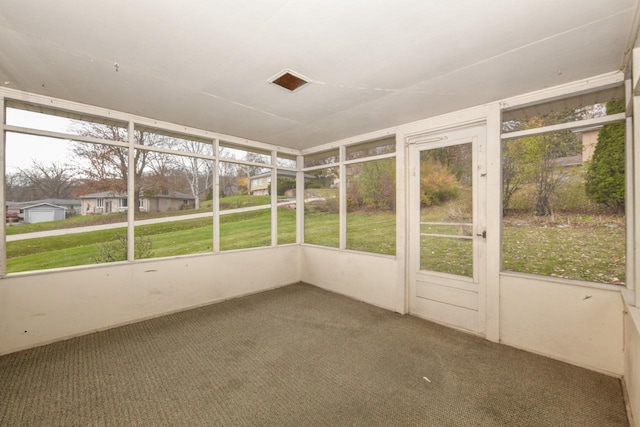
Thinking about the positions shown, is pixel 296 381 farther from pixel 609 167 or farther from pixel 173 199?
pixel 173 199

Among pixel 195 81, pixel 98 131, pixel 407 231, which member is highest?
pixel 195 81

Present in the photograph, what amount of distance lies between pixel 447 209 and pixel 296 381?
8.58 ft

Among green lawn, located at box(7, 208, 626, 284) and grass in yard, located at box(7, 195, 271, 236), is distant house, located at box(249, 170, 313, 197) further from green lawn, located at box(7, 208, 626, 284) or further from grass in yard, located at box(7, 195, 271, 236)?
green lawn, located at box(7, 208, 626, 284)

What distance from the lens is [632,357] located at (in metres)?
1.80

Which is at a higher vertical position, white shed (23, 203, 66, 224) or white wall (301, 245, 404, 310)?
white shed (23, 203, 66, 224)

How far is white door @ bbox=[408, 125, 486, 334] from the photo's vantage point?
3.00m

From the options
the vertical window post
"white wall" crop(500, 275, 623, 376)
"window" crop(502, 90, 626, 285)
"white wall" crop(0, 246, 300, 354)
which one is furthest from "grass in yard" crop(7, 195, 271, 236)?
"white wall" crop(500, 275, 623, 376)

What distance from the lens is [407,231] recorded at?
3568 mm

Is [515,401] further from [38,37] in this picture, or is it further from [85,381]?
[38,37]

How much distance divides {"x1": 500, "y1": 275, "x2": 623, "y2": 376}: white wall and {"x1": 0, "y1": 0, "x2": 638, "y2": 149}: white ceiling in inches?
77.1

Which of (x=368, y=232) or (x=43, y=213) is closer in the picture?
(x=43, y=213)

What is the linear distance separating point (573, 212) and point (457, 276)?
1291mm

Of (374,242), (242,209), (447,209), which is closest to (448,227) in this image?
(447,209)

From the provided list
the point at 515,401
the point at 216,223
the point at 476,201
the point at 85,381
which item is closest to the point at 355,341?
the point at 515,401
